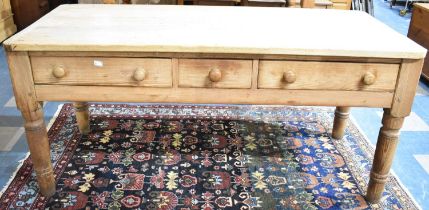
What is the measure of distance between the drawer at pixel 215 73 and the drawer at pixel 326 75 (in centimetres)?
6

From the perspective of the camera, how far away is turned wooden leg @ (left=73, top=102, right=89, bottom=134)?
2.19m

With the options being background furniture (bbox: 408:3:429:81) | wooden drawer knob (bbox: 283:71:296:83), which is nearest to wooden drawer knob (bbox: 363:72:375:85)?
wooden drawer knob (bbox: 283:71:296:83)

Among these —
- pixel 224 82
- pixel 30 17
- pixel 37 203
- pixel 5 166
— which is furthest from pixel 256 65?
pixel 30 17

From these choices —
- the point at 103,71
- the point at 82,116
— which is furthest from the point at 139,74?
the point at 82,116

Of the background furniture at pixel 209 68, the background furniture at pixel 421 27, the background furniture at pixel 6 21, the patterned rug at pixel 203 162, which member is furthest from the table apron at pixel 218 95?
the background furniture at pixel 6 21

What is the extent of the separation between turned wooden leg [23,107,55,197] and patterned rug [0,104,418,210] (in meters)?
0.07

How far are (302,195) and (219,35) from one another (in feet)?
2.64

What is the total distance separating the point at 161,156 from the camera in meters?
2.08

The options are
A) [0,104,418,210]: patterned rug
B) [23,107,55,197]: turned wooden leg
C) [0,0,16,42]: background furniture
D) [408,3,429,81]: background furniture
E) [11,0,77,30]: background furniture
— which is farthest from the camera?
[11,0,77,30]: background furniture

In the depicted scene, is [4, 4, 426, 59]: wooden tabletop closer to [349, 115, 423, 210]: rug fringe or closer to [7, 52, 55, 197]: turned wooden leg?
[7, 52, 55, 197]: turned wooden leg

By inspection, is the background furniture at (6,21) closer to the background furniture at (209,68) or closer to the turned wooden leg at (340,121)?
the background furniture at (209,68)

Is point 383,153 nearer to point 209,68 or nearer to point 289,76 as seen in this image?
point 289,76

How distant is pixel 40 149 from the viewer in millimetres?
1658

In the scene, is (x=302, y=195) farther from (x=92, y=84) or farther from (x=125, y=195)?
(x=92, y=84)
